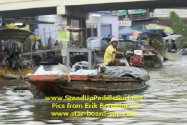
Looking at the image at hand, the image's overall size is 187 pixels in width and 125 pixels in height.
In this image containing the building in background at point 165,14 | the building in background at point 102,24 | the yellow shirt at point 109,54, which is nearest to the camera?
the yellow shirt at point 109,54

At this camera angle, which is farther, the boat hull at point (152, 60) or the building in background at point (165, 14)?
the building in background at point (165, 14)

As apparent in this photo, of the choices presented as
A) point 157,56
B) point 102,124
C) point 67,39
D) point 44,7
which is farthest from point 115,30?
point 102,124

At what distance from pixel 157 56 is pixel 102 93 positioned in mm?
14297

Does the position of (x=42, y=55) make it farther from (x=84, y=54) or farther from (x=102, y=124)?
(x=102, y=124)

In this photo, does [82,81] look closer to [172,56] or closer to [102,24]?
[172,56]

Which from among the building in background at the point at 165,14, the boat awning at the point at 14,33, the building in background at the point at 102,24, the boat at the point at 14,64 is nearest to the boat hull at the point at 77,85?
the boat at the point at 14,64

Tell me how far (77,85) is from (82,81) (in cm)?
16

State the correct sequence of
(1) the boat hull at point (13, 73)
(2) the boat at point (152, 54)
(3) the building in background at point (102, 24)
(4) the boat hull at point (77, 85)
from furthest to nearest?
1. (3) the building in background at point (102, 24)
2. (2) the boat at point (152, 54)
3. (1) the boat hull at point (13, 73)
4. (4) the boat hull at point (77, 85)

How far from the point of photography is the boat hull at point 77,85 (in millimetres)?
11469

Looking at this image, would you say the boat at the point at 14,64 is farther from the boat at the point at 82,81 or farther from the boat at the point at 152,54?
the boat at the point at 152,54

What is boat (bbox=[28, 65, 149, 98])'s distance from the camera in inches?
454

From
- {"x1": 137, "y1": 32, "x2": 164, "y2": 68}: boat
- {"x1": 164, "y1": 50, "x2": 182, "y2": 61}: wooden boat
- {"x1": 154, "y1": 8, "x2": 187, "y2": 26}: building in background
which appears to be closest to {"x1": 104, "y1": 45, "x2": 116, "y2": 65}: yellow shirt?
{"x1": 137, "y1": 32, "x2": 164, "y2": 68}: boat

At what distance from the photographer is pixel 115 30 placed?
5794 cm

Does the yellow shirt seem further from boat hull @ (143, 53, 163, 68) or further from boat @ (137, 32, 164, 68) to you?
boat hull @ (143, 53, 163, 68)
